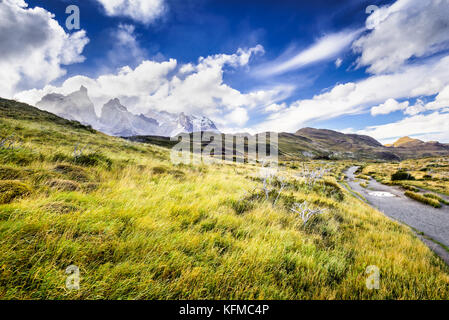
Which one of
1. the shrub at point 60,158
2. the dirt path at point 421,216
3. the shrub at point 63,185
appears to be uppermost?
the shrub at point 60,158

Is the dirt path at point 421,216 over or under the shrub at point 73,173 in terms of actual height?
under

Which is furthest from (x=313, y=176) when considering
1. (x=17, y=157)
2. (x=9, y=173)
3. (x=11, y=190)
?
(x=17, y=157)

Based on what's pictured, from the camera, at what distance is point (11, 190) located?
10.8ft

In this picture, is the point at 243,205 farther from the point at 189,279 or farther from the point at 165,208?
the point at 189,279

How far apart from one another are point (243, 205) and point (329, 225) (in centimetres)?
275

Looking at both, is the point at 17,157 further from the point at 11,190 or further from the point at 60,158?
the point at 11,190

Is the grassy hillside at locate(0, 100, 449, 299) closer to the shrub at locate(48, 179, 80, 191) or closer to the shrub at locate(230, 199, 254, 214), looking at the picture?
the shrub at locate(48, 179, 80, 191)

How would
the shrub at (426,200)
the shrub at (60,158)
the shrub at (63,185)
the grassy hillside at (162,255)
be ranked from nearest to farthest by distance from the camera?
the grassy hillside at (162,255), the shrub at (63,185), the shrub at (60,158), the shrub at (426,200)

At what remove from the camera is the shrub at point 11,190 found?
3.06m

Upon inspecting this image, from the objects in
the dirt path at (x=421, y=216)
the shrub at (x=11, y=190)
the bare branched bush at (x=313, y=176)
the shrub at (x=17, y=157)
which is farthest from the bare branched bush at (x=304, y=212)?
the shrub at (x=17, y=157)

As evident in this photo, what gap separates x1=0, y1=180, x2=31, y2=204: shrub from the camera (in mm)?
3060

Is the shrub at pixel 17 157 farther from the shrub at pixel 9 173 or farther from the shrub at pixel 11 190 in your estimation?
the shrub at pixel 11 190
